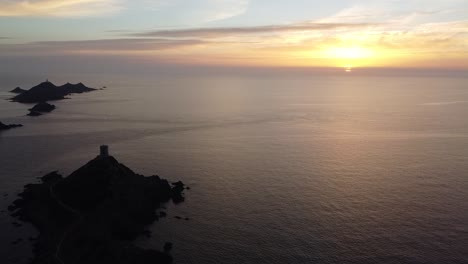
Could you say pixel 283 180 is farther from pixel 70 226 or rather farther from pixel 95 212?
pixel 70 226

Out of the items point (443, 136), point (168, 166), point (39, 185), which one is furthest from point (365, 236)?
→ point (443, 136)

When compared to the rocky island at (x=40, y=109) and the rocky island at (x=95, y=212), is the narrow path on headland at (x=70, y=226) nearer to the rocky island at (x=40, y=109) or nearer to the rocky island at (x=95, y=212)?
the rocky island at (x=95, y=212)

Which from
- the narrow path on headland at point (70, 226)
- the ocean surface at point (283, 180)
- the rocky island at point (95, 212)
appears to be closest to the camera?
the rocky island at point (95, 212)

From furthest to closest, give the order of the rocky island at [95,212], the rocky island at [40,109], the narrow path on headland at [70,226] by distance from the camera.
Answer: the rocky island at [40,109]
the narrow path on headland at [70,226]
the rocky island at [95,212]

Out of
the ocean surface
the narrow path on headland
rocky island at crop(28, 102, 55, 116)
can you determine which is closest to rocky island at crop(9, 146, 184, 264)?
the narrow path on headland

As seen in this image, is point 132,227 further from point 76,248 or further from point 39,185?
point 39,185

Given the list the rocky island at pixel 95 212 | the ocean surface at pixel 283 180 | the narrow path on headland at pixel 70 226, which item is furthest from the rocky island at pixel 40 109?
the narrow path on headland at pixel 70 226

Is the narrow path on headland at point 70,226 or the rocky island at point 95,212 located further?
the narrow path on headland at point 70,226
